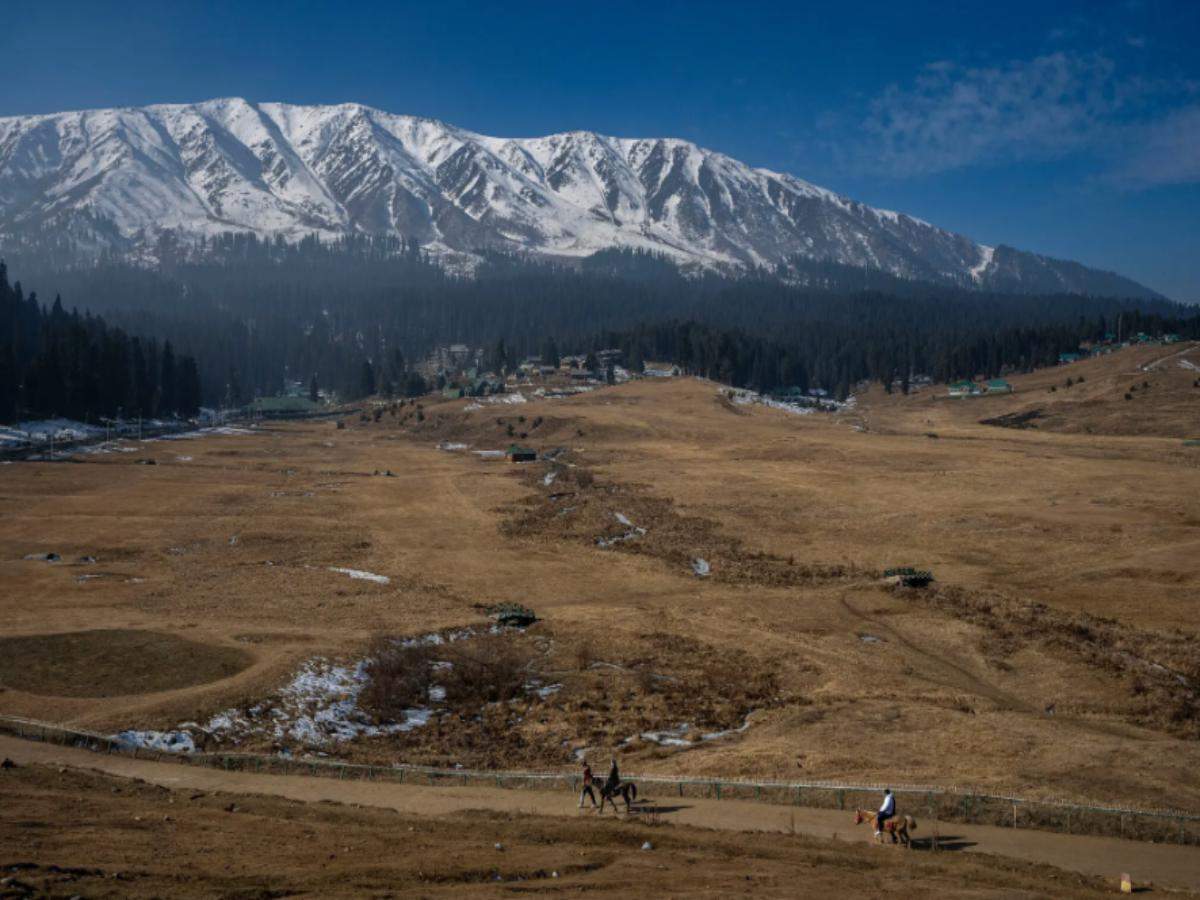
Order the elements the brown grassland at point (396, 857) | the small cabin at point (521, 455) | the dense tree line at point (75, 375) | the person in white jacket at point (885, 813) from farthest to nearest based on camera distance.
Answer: the dense tree line at point (75, 375)
the small cabin at point (521, 455)
the person in white jacket at point (885, 813)
the brown grassland at point (396, 857)

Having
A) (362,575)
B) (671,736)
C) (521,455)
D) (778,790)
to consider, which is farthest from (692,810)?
(521,455)

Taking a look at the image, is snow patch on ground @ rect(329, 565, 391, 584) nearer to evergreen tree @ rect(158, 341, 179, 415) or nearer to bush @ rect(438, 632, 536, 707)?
bush @ rect(438, 632, 536, 707)

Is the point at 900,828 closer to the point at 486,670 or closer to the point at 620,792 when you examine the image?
the point at 620,792

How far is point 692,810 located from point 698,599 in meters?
31.8

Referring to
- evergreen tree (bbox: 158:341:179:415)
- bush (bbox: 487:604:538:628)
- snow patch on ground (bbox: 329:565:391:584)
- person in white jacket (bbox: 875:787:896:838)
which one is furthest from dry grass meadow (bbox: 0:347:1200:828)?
evergreen tree (bbox: 158:341:179:415)

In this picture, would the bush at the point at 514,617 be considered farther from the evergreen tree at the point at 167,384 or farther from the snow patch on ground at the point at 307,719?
the evergreen tree at the point at 167,384

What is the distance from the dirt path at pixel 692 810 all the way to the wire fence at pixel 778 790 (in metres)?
0.41

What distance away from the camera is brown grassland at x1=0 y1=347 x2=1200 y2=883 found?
33.8 metres

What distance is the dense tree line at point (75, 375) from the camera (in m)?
148

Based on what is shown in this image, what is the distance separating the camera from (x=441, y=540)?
77.4 metres

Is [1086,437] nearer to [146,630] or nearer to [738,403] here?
[738,403]

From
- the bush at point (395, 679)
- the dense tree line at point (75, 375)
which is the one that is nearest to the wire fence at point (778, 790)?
the bush at point (395, 679)

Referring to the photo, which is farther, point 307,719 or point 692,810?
point 307,719

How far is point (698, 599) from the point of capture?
5803cm
